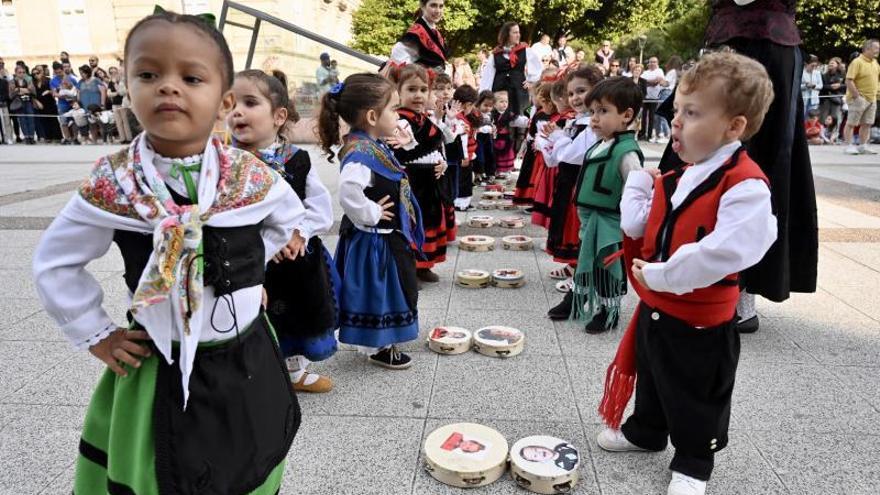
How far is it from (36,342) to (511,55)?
762 centimetres

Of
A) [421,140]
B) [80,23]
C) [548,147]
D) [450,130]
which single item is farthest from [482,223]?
[80,23]

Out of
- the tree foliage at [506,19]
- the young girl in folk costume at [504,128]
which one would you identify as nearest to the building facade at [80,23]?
the tree foliage at [506,19]

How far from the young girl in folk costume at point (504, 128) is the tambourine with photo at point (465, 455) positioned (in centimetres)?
703

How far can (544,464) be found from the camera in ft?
6.93

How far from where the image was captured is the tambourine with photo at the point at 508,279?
4309 millimetres

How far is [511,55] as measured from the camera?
9219 mm

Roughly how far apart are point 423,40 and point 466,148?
5.54ft

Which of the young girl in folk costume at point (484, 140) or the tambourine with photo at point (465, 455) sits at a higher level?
the young girl in folk costume at point (484, 140)

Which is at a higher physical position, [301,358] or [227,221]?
[227,221]

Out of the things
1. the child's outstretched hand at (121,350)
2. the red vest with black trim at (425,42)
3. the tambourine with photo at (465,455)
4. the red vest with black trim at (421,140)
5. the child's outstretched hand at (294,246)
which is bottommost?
the tambourine with photo at (465,455)

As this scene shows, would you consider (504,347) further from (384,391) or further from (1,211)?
(1,211)

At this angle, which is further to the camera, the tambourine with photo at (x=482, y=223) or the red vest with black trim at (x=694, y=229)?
the tambourine with photo at (x=482, y=223)

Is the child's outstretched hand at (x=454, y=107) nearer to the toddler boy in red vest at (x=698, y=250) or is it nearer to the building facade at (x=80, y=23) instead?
the toddler boy in red vest at (x=698, y=250)

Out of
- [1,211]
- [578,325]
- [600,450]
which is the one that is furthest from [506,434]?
[1,211]
